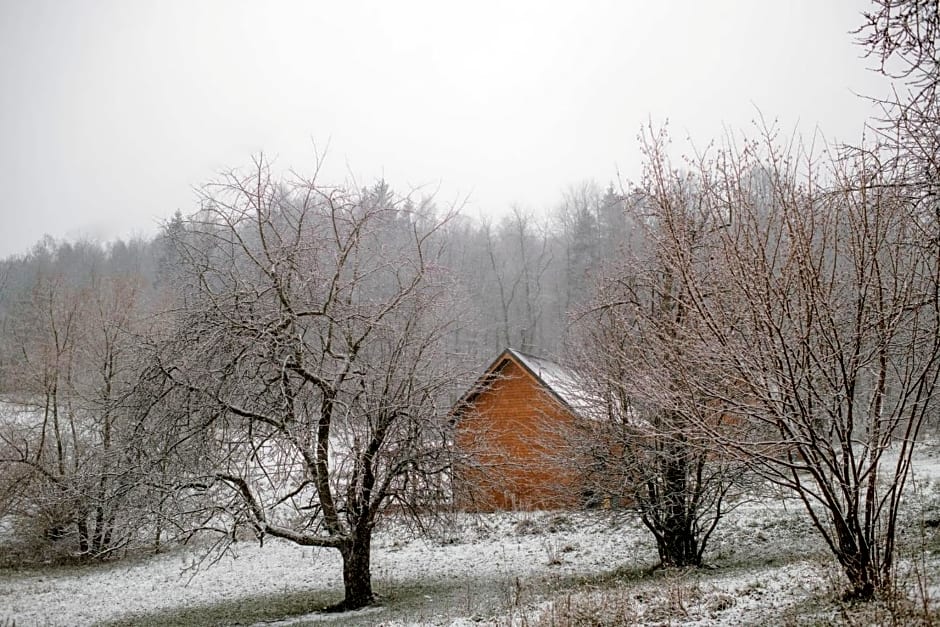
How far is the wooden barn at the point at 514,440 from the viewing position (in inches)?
458

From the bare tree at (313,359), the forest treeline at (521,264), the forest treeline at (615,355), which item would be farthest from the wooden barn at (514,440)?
the forest treeline at (521,264)

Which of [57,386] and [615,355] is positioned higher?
[57,386]

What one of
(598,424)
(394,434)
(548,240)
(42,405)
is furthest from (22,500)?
(548,240)

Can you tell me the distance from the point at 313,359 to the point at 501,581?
5.42 metres

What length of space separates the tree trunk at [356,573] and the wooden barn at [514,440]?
5.78 ft

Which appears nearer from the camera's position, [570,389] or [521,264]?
[570,389]

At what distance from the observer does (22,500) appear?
20641 mm

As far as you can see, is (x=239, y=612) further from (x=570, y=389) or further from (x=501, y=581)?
(x=570, y=389)

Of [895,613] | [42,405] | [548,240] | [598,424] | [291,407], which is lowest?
[895,613]

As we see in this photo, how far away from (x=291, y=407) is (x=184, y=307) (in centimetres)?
237

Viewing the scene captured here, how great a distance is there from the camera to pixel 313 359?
36.8 ft

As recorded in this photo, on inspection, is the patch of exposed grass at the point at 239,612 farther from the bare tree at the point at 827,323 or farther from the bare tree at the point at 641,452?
the bare tree at the point at 827,323

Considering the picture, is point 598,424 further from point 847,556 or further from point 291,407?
point 847,556

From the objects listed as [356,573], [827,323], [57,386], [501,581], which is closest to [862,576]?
[827,323]
